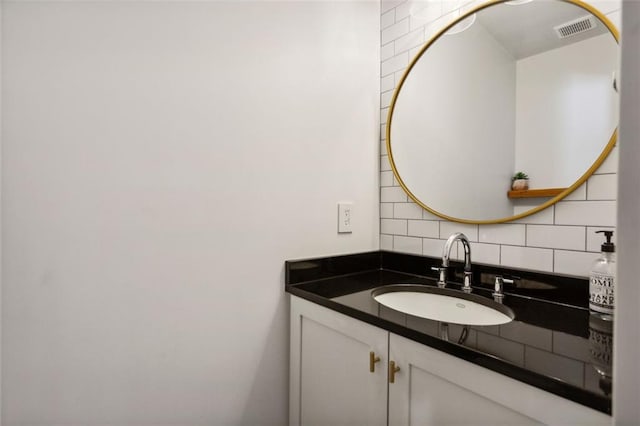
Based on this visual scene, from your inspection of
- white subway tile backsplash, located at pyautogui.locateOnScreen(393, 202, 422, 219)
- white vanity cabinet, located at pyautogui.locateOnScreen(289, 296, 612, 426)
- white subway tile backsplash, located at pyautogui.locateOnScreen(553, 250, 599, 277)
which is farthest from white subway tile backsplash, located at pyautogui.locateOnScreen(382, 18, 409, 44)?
white vanity cabinet, located at pyautogui.locateOnScreen(289, 296, 612, 426)

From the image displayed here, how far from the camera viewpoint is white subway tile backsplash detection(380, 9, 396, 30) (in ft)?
4.94

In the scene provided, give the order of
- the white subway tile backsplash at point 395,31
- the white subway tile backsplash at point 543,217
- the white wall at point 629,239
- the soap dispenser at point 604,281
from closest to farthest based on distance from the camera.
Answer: the white wall at point 629,239 < the soap dispenser at point 604,281 < the white subway tile backsplash at point 543,217 < the white subway tile backsplash at point 395,31

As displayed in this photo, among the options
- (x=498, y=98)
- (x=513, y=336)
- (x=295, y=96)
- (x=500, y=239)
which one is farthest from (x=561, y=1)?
(x=513, y=336)

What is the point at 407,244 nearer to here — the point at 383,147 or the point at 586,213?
the point at 383,147

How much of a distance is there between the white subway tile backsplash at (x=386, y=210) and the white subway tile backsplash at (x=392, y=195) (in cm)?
2

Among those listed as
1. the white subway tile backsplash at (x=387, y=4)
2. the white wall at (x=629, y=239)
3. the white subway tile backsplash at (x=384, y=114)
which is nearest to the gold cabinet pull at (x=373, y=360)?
the white wall at (x=629, y=239)

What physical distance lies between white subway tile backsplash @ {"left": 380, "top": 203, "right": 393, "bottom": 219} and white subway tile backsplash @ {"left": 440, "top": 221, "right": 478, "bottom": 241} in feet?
0.82

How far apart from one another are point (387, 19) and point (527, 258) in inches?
44.6

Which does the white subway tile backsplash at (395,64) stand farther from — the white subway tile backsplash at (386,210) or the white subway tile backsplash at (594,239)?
the white subway tile backsplash at (594,239)

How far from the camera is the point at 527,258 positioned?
113 centimetres

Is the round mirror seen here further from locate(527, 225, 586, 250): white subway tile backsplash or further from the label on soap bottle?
the label on soap bottle

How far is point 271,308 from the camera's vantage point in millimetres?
1248

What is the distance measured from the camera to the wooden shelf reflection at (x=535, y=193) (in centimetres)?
106

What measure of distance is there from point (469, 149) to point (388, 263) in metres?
0.57
